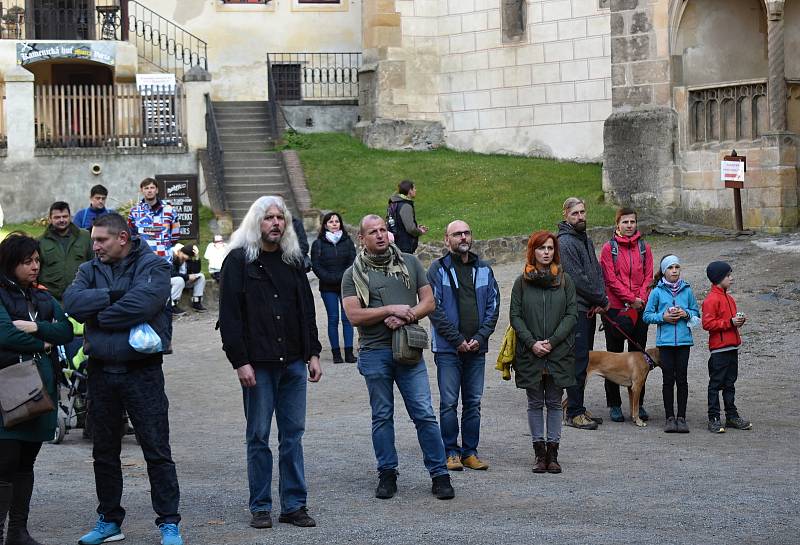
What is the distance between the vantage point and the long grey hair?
8.02 m

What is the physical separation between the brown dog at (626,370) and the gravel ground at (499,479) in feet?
0.80

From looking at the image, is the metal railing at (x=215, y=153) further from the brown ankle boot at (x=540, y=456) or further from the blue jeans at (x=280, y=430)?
the blue jeans at (x=280, y=430)

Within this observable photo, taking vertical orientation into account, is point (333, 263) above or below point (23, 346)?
above

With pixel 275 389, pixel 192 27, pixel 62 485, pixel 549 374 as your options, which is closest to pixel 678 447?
pixel 549 374

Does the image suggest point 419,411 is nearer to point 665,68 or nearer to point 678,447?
point 678,447

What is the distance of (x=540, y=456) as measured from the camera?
9.67 m

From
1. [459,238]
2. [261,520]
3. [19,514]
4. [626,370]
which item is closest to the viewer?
[19,514]

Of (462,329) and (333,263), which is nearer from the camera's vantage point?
(462,329)

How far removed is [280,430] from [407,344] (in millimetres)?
1025

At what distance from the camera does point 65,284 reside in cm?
1188

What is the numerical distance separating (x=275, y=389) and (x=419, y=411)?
1108 millimetres

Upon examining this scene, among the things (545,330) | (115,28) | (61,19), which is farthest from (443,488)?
(61,19)

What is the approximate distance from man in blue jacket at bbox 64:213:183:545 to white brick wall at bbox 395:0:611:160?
21.6 m

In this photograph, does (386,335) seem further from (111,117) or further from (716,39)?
(111,117)
